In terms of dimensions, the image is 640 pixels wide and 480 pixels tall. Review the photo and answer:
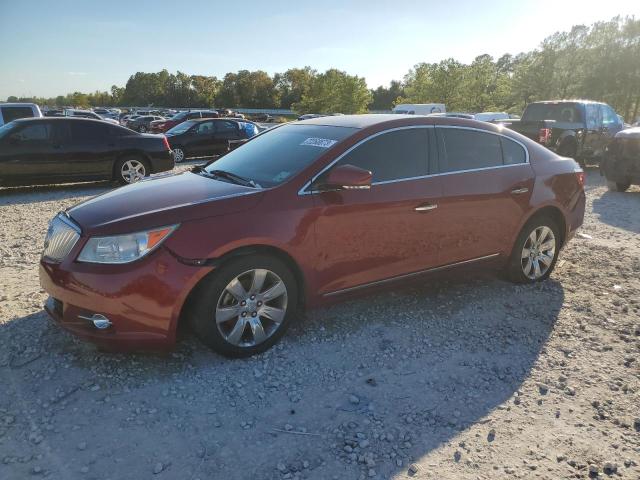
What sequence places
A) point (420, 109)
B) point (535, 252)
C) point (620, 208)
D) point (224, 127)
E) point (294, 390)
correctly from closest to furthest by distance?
point (294, 390)
point (535, 252)
point (620, 208)
point (224, 127)
point (420, 109)

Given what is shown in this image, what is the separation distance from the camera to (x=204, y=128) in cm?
1611

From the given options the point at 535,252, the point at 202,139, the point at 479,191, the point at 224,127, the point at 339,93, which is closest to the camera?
the point at 479,191

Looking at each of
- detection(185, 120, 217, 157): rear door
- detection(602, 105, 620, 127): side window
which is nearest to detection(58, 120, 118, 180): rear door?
detection(185, 120, 217, 157): rear door

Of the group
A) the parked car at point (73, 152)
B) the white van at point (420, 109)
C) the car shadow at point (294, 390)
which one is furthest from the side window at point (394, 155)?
the white van at point (420, 109)

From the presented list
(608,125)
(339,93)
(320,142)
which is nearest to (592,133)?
(608,125)

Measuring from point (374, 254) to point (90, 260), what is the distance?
1985 millimetres

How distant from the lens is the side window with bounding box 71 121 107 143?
9805 mm

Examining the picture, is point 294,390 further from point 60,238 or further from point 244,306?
point 60,238

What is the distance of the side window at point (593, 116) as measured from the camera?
1308 cm

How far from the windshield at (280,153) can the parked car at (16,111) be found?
11.6m

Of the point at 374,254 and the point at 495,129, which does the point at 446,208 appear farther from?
the point at 495,129

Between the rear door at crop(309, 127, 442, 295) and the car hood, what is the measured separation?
61cm

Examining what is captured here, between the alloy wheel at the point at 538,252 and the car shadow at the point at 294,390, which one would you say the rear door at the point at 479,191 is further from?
the car shadow at the point at 294,390

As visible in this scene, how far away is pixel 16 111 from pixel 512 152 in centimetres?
1390
